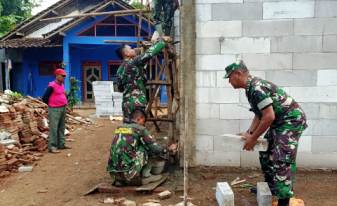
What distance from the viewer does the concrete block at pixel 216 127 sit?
5895 mm

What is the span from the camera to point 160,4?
23.3 ft

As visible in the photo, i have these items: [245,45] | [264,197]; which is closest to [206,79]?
[245,45]

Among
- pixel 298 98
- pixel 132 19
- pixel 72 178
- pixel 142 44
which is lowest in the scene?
pixel 72 178

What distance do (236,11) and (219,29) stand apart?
0.36 m

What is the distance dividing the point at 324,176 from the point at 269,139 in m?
1.89

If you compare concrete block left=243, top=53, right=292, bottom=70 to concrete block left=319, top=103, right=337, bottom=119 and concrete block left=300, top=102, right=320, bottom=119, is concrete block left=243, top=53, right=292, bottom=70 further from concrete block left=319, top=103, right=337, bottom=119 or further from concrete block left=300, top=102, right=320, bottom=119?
concrete block left=319, top=103, right=337, bottom=119

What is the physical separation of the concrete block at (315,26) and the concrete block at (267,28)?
10cm

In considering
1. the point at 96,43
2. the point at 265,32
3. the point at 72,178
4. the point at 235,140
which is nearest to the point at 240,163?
the point at 235,140

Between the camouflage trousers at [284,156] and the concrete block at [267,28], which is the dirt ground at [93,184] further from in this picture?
the concrete block at [267,28]

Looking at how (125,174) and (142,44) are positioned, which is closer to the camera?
(125,174)

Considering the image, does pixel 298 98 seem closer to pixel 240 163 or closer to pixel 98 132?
pixel 240 163

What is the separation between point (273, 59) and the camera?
5809mm

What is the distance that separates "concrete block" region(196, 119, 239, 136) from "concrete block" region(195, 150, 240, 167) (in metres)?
0.31

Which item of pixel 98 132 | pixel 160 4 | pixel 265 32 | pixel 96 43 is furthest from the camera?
pixel 96 43
